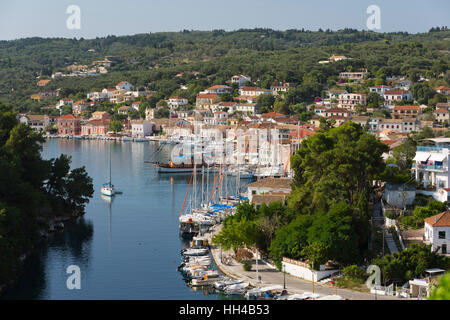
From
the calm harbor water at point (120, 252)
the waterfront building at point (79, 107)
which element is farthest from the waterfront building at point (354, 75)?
the calm harbor water at point (120, 252)

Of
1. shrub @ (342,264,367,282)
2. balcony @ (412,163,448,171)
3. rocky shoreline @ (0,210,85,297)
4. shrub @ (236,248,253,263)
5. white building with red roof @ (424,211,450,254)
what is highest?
balcony @ (412,163,448,171)

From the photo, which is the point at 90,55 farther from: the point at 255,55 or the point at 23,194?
the point at 23,194

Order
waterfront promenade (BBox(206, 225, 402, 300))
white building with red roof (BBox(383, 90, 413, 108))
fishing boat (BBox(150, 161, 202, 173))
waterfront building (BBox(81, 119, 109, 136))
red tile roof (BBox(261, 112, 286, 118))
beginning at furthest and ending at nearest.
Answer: waterfront building (BBox(81, 119, 109, 136)) → white building with red roof (BBox(383, 90, 413, 108)) → red tile roof (BBox(261, 112, 286, 118)) → fishing boat (BBox(150, 161, 202, 173)) → waterfront promenade (BBox(206, 225, 402, 300))

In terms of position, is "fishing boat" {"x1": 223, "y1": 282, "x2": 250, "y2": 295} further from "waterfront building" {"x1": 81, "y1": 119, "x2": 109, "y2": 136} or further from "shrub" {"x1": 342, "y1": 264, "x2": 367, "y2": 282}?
"waterfront building" {"x1": 81, "y1": 119, "x2": 109, "y2": 136}

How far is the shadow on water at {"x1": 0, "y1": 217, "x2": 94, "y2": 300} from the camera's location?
48.1ft

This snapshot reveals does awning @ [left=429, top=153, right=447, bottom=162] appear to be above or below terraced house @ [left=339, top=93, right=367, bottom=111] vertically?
below

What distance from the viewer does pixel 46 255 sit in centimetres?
1789

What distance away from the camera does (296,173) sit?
20.2 m

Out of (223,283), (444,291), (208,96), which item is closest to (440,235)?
(223,283)

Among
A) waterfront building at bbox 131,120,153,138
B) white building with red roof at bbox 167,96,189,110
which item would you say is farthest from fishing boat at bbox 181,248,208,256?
white building with red roof at bbox 167,96,189,110

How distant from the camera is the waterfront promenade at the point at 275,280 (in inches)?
510

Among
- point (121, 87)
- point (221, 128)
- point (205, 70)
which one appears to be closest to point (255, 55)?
point (205, 70)

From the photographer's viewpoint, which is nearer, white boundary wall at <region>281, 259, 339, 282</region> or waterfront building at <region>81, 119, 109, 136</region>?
white boundary wall at <region>281, 259, 339, 282</region>

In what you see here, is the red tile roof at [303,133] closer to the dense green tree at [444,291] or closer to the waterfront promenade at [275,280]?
the waterfront promenade at [275,280]
